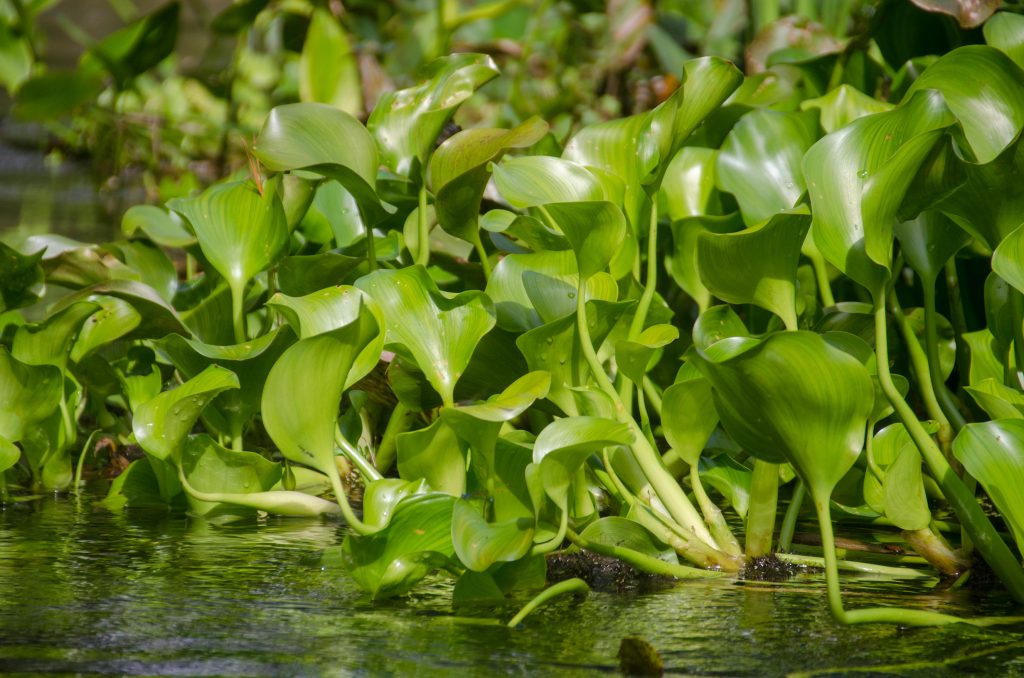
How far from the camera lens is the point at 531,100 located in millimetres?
3318

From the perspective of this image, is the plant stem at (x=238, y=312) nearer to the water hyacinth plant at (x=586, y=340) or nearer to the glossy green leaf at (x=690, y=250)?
the water hyacinth plant at (x=586, y=340)

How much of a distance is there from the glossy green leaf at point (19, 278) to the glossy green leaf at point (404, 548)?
643mm

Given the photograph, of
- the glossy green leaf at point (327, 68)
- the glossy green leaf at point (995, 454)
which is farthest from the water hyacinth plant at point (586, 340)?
the glossy green leaf at point (327, 68)

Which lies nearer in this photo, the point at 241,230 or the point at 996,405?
the point at 996,405

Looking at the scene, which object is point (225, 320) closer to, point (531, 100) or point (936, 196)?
point (936, 196)

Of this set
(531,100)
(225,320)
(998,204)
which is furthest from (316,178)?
(531,100)

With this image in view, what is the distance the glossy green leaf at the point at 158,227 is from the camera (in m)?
1.41

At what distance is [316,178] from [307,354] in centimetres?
43

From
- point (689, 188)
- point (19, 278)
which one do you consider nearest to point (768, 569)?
point (689, 188)

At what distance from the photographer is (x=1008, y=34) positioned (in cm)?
123

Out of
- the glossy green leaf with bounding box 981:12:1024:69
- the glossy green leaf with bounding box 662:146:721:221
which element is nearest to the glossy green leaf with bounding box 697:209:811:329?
the glossy green leaf with bounding box 662:146:721:221

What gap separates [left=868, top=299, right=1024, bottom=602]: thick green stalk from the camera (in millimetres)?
826

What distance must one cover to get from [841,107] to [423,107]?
1.48 feet

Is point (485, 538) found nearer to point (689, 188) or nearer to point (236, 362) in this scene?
point (236, 362)
